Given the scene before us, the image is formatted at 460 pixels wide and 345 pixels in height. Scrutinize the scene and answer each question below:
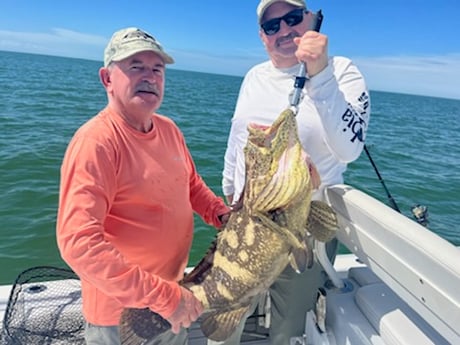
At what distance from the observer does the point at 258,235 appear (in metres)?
2.11

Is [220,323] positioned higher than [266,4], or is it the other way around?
[266,4]

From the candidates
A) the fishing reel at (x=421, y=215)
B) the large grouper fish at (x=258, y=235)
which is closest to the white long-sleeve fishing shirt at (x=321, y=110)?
the large grouper fish at (x=258, y=235)

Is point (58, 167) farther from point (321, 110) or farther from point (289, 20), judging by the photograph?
point (321, 110)

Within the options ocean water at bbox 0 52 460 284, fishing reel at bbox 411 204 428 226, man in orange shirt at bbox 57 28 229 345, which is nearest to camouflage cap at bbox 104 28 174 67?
man in orange shirt at bbox 57 28 229 345

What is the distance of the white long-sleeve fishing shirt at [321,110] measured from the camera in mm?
2199

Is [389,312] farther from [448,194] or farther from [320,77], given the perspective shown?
[448,194]

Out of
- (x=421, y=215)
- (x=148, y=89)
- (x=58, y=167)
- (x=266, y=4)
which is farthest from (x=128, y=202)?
(x=58, y=167)

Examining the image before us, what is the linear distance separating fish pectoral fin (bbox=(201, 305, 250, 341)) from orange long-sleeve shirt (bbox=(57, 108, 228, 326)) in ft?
1.12

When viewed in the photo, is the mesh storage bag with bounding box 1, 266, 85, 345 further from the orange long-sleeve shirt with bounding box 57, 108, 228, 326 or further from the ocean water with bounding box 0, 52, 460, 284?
the ocean water with bounding box 0, 52, 460, 284

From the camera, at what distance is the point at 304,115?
→ 2.46 metres

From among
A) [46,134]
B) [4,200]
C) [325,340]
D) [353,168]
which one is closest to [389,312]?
[325,340]

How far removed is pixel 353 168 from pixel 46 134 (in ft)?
33.2

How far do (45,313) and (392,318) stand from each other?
2523 millimetres

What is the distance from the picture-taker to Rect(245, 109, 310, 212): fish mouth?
6.48ft
